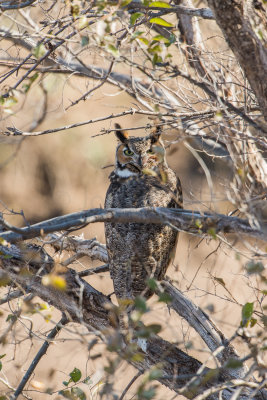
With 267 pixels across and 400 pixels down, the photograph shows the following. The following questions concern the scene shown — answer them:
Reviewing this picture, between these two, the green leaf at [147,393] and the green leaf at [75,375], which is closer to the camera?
the green leaf at [147,393]

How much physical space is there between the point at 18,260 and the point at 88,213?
96 cm

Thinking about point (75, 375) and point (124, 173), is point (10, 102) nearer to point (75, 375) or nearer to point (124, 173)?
point (75, 375)

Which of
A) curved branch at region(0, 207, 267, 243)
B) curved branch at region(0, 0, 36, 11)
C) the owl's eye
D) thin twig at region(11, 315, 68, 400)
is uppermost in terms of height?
curved branch at region(0, 0, 36, 11)

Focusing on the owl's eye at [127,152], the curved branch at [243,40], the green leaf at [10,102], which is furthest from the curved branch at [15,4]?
the owl's eye at [127,152]

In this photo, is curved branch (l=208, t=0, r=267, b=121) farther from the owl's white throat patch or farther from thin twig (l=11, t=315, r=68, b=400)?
thin twig (l=11, t=315, r=68, b=400)

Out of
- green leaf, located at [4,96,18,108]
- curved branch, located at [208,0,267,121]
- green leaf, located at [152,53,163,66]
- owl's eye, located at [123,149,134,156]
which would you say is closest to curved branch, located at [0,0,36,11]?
green leaf, located at [4,96,18,108]

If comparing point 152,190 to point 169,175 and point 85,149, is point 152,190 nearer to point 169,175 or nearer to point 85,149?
point 169,175

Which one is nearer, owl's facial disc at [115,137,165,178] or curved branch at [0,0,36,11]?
curved branch at [0,0,36,11]

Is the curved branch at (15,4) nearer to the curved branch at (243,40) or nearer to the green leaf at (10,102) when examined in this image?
the green leaf at (10,102)

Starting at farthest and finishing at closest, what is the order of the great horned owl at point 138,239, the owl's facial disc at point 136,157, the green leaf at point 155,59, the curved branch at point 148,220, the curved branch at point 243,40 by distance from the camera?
the owl's facial disc at point 136,157, the great horned owl at point 138,239, the green leaf at point 155,59, the curved branch at point 243,40, the curved branch at point 148,220

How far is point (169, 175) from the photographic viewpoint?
2.98 meters

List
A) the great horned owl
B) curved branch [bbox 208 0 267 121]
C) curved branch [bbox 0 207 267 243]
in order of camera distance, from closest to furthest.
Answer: curved branch [bbox 0 207 267 243], curved branch [bbox 208 0 267 121], the great horned owl

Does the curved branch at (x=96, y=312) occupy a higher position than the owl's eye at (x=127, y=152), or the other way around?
the owl's eye at (x=127, y=152)

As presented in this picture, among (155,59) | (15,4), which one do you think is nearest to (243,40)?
(155,59)
